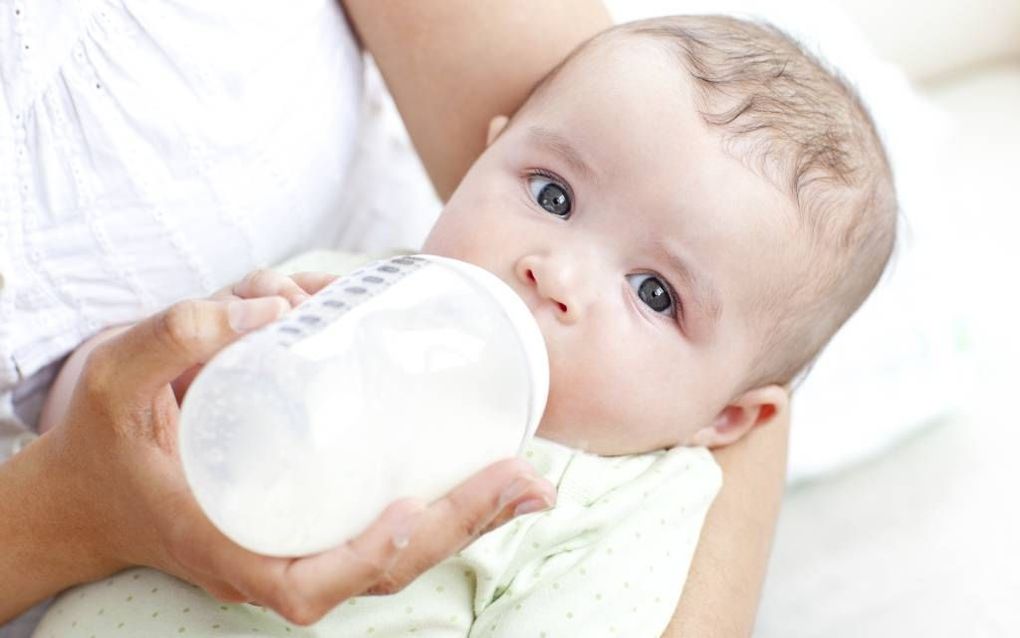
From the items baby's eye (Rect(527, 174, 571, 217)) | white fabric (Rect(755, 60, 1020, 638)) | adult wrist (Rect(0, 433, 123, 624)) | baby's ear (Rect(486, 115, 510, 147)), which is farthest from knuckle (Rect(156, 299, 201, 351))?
white fabric (Rect(755, 60, 1020, 638))

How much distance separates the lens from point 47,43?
1.00 m

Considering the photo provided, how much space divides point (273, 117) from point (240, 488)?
552 millimetres

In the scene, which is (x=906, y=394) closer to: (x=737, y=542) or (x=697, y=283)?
(x=737, y=542)

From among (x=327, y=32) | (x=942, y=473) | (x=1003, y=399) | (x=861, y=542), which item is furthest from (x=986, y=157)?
(x=327, y=32)

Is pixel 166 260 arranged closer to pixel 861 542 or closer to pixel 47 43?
pixel 47 43

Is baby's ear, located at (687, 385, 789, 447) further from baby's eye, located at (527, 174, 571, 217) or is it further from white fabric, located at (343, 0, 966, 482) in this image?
white fabric, located at (343, 0, 966, 482)

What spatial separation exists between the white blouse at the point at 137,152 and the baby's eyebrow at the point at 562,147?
263 millimetres

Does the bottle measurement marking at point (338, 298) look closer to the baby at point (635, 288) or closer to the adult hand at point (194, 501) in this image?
the adult hand at point (194, 501)

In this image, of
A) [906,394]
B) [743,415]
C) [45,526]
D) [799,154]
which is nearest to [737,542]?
[743,415]

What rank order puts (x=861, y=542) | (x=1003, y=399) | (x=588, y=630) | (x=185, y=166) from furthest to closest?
(x=1003, y=399), (x=861, y=542), (x=185, y=166), (x=588, y=630)

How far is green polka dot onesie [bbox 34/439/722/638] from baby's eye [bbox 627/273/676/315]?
15 centimetres

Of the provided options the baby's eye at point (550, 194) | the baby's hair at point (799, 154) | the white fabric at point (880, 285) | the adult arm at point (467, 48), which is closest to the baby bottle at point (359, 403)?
the baby's eye at point (550, 194)

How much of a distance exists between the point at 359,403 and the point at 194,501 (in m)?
0.18

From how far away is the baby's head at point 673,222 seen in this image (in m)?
1.00
